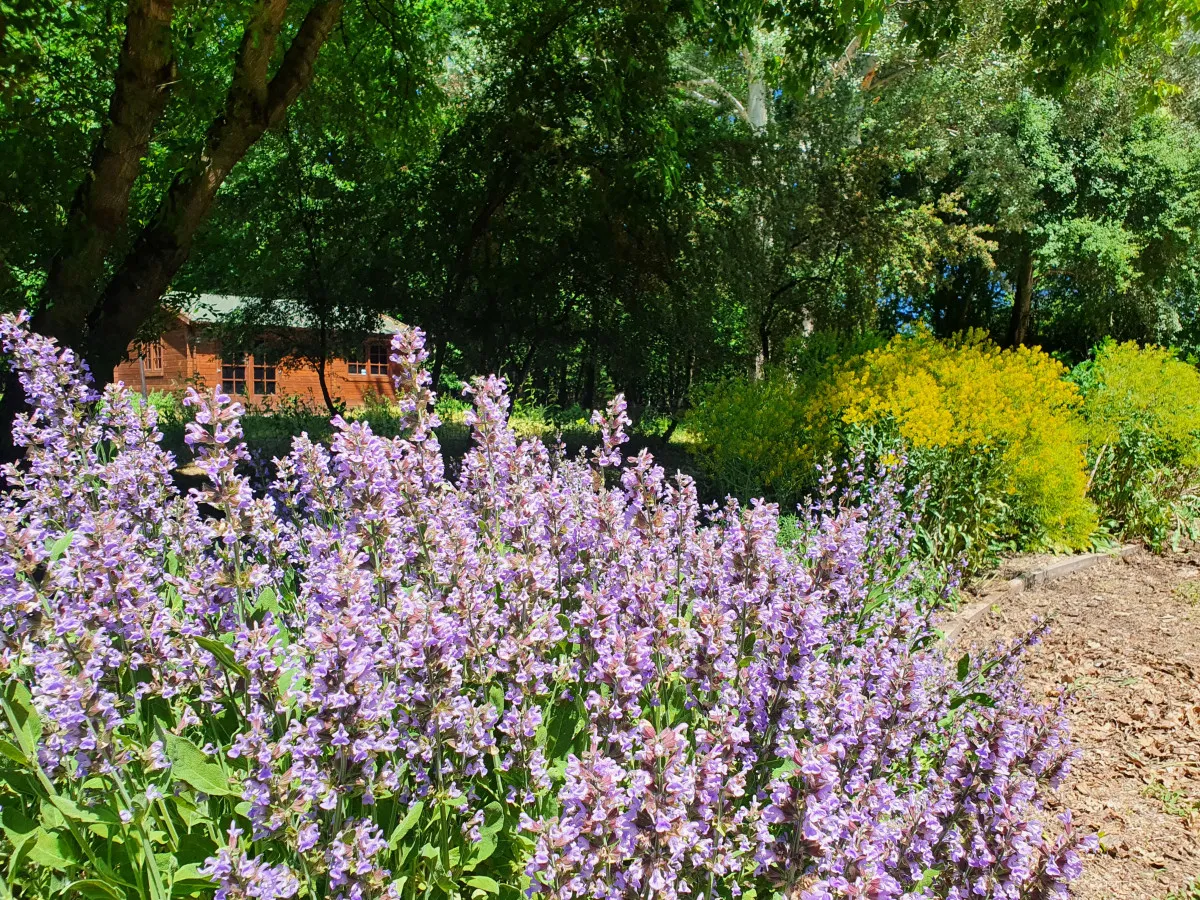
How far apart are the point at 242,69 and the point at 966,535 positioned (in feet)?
23.3

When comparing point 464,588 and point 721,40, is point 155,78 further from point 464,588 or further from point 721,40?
point 464,588

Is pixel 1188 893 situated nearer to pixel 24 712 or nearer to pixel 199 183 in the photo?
pixel 24 712

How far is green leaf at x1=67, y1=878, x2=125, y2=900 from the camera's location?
71.7 inches

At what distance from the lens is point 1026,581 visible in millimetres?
6867

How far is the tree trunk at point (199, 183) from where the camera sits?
7316 millimetres

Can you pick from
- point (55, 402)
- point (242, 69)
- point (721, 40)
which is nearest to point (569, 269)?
point (721, 40)

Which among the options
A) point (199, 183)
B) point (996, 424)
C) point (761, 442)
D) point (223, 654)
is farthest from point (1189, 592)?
point (199, 183)

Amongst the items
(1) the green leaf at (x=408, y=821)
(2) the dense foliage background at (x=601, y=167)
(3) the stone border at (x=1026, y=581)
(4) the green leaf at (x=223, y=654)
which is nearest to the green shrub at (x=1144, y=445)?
(3) the stone border at (x=1026, y=581)

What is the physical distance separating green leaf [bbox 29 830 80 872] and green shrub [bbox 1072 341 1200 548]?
9.11 meters

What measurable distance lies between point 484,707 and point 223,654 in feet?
2.09

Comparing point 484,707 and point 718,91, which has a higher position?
point 718,91

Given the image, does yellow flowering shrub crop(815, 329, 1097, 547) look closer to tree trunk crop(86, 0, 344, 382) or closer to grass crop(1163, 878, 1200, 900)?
grass crop(1163, 878, 1200, 900)

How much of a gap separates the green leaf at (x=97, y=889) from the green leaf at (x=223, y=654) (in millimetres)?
496

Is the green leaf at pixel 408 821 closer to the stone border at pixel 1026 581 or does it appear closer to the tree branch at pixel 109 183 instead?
the stone border at pixel 1026 581
